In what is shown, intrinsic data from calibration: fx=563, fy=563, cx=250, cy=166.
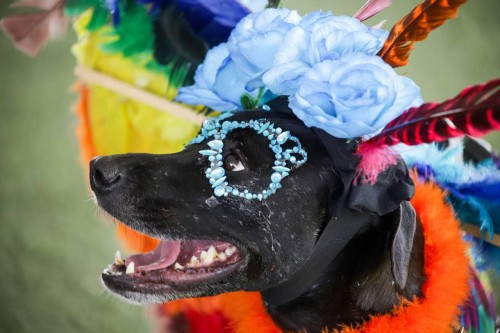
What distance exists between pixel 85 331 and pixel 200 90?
1.79m

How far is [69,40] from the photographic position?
3.37m

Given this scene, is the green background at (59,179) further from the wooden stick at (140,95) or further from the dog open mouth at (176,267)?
the dog open mouth at (176,267)

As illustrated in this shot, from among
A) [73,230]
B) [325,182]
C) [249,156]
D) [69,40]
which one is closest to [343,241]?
[325,182]

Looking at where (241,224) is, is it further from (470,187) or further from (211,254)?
(470,187)

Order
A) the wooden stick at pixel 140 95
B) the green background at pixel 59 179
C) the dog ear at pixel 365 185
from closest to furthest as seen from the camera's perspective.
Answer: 1. the dog ear at pixel 365 185
2. the wooden stick at pixel 140 95
3. the green background at pixel 59 179

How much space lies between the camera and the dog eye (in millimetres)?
1157

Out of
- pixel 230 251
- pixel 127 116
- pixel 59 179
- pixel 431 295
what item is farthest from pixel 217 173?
pixel 59 179

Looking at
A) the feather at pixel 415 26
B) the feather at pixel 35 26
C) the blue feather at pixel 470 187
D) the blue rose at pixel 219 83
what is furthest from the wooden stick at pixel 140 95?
the feather at pixel 415 26

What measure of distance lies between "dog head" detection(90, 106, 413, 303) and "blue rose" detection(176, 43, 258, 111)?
94 mm

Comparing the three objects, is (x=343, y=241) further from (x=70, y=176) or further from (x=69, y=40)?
(x=69, y=40)

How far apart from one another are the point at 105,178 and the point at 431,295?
0.75m

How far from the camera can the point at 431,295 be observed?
4.08 feet

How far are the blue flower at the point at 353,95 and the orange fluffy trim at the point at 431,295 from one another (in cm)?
43

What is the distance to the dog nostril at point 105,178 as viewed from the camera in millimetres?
1126
